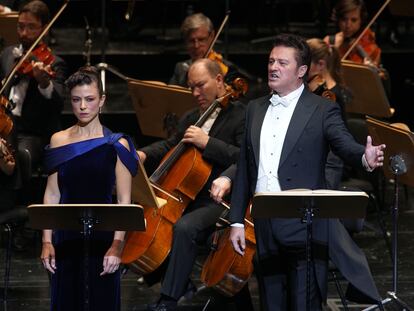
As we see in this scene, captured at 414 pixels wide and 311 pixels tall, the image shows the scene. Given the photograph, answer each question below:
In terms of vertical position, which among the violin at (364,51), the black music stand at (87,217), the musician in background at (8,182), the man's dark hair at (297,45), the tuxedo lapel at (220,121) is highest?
the man's dark hair at (297,45)

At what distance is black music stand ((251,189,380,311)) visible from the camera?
4500 mm

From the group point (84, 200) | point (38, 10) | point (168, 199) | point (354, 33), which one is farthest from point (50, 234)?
point (354, 33)

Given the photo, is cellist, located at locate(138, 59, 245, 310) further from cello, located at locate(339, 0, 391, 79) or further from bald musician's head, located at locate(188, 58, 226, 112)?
cello, located at locate(339, 0, 391, 79)

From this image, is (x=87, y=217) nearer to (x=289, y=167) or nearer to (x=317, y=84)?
(x=289, y=167)

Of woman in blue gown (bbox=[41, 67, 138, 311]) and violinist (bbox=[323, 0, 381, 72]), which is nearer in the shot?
woman in blue gown (bbox=[41, 67, 138, 311])

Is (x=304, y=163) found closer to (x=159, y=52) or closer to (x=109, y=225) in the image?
(x=109, y=225)

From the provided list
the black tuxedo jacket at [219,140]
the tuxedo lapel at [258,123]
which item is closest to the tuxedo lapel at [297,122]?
the tuxedo lapel at [258,123]

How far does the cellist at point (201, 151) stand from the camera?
603 cm

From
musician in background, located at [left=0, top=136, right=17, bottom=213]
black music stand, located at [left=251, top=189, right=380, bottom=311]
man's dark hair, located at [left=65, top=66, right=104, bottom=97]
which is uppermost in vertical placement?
man's dark hair, located at [left=65, top=66, right=104, bottom=97]

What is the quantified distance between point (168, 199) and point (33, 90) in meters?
1.88

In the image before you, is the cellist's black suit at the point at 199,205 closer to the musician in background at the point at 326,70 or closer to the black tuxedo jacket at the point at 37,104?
the musician in background at the point at 326,70

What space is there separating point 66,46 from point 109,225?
509 centimetres

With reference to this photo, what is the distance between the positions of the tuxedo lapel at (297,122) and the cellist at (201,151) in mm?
1237

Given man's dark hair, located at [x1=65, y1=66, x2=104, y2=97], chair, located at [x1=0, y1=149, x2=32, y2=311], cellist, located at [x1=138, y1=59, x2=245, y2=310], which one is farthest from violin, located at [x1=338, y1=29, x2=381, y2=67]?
man's dark hair, located at [x1=65, y1=66, x2=104, y2=97]
